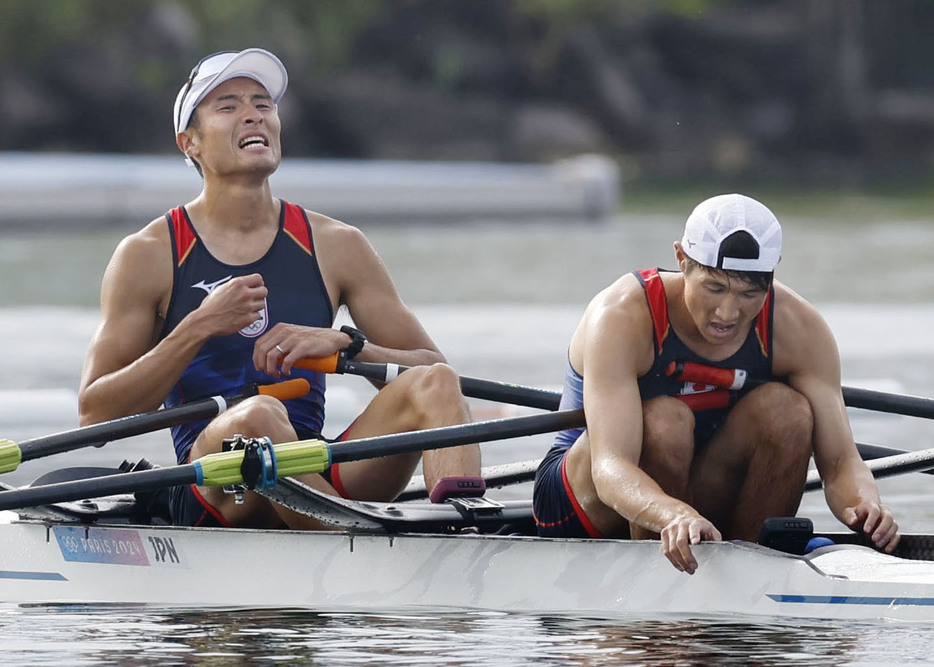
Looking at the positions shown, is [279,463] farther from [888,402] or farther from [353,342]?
[888,402]

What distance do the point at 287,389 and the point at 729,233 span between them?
143 centimetres

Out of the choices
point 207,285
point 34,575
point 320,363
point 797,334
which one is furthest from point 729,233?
point 34,575

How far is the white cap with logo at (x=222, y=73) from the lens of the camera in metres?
5.61

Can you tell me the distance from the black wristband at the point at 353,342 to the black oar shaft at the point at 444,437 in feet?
1.43

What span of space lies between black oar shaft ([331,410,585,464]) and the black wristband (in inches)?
17.1

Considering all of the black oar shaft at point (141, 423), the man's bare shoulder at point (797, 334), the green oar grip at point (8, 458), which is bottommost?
the green oar grip at point (8, 458)

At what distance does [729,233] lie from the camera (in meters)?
4.71

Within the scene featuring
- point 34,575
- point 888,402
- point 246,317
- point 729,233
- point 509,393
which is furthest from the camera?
point 509,393

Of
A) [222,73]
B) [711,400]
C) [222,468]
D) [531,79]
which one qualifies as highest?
[531,79]

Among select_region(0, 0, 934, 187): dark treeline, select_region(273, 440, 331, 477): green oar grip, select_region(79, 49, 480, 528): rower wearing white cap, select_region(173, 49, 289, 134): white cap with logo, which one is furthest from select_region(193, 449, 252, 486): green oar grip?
select_region(0, 0, 934, 187): dark treeline

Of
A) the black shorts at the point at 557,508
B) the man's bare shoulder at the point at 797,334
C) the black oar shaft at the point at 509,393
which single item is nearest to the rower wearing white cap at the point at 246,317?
the black oar shaft at the point at 509,393

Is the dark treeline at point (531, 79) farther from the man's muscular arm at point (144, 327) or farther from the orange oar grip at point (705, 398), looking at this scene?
the orange oar grip at point (705, 398)

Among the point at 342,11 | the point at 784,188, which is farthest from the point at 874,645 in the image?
the point at 342,11

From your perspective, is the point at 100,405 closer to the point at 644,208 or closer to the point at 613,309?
the point at 613,309
